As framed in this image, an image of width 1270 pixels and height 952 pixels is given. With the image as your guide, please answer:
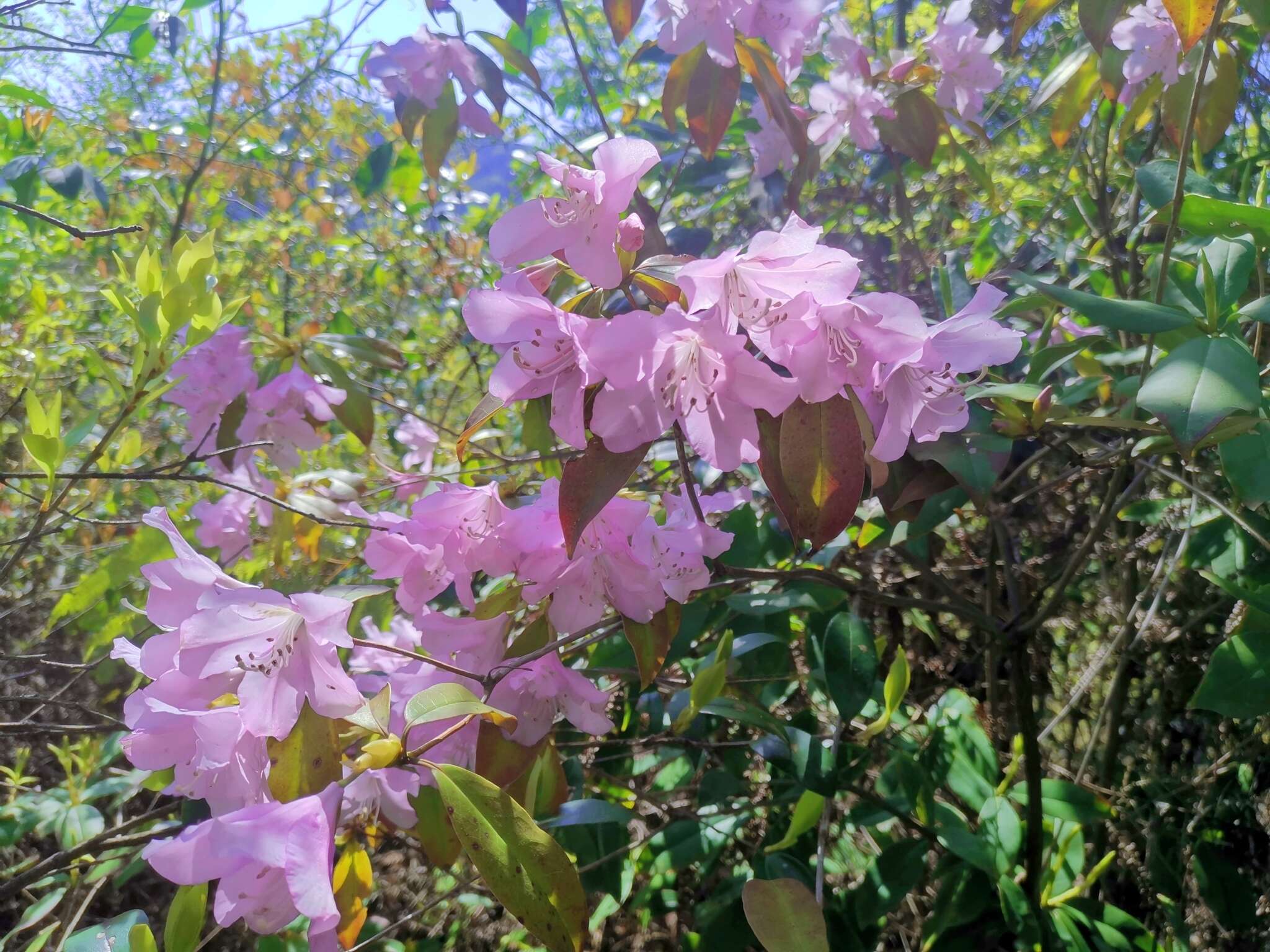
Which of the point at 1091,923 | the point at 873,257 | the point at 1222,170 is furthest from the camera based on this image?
the point at 873,257

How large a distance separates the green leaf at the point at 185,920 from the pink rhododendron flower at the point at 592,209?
537 millimetres

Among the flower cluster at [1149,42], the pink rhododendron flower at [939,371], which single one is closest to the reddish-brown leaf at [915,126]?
the flower cluster at [1149,42]

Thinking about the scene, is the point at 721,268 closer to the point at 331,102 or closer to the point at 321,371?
the point at 321,371

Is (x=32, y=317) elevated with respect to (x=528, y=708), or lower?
elevated

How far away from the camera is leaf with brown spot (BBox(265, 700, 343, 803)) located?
58 cm

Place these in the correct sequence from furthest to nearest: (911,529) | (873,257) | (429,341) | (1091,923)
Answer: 1. (429,341)
2. (873,257)
3. (1091,923)
4. (911,529)

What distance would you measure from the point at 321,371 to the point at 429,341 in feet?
3.25

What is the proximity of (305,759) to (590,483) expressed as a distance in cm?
28

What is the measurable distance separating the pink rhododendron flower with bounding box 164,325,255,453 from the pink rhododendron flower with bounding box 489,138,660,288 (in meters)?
0.78

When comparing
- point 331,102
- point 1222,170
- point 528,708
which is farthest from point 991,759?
point 331,102

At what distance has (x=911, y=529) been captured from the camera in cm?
98

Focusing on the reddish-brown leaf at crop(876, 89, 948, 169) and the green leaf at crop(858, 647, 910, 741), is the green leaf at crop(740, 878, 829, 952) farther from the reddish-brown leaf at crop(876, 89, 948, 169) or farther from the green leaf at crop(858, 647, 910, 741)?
the reddish-brown leaf at crop(876, 89, 948, 169)

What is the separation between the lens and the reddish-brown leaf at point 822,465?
61 centimetres

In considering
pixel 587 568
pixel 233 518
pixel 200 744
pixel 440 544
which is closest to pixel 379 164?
pixel 233 518
